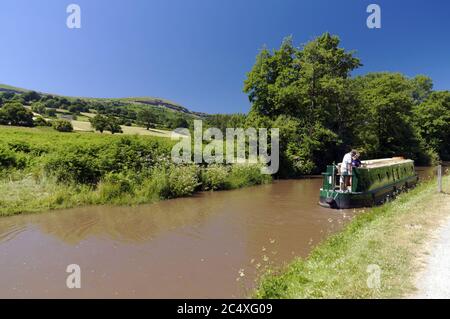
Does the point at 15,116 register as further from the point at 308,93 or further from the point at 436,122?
the point at 436,122

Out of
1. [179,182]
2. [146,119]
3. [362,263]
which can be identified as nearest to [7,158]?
[179,182]

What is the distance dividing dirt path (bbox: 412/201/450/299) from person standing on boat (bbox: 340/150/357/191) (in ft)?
22.1

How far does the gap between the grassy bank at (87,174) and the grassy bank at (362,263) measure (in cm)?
889

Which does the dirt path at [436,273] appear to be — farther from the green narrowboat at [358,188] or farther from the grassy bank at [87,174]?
the grassy bank at [87,174]

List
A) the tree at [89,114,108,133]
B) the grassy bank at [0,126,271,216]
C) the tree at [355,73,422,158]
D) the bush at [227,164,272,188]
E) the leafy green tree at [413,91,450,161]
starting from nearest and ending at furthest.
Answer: the grassy bank at [0,126,271,216] < the bush at [227,164,272,188] < the tree at [355,73,422,158] < the leafy green tree at [413,91,450,161] < the tree at [89,114,108,133]

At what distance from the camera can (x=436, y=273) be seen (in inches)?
207

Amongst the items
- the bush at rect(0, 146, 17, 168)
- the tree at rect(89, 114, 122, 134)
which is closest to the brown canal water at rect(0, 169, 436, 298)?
the bush at rect(0, 146, 17, 168)

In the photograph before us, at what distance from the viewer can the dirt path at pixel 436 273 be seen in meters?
4.55

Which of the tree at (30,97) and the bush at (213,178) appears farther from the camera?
the tree at (30,97)

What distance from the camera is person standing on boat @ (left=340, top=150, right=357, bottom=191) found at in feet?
45.3

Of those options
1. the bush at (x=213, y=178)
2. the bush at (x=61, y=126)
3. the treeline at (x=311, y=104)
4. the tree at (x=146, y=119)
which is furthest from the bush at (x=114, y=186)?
the tree at (x=146, y=119)
